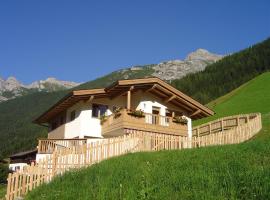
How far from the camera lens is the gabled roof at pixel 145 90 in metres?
33.2

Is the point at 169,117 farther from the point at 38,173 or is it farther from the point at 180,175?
the point at 180,175

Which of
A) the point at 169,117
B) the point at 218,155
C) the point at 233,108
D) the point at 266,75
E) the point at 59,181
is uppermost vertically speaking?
the point at 266,75

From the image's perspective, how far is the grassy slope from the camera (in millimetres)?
11312

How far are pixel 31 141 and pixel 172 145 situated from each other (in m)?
124

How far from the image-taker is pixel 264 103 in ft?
199

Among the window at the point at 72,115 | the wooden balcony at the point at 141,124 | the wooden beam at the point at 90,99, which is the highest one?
the wooden beam at the point at 90,99

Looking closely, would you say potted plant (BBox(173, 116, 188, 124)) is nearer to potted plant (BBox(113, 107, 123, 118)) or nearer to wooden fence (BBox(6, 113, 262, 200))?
potted plant (BBox(113, 107, 123, 118))

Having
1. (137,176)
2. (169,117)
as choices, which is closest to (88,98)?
(169,117)

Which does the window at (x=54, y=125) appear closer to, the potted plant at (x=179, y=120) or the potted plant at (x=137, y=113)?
the potted plant at (x=137, y=113)

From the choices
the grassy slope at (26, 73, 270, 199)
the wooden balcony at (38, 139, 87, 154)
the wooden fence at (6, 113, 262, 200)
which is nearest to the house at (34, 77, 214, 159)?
the wooden balcony at (38, 139, 87, 154)

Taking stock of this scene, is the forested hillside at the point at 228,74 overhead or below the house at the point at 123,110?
overhead

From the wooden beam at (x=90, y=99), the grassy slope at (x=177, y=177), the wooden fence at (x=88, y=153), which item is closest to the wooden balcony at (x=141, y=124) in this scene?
the wooden beam at (x=90, y=99)

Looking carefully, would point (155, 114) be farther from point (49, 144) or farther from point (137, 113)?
point (49, 144)

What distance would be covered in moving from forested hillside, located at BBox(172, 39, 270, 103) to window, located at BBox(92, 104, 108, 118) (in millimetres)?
77070
